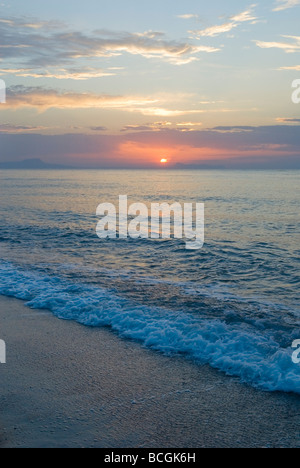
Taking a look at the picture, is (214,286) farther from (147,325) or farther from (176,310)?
(147,325)

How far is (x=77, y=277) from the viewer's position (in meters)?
13.2

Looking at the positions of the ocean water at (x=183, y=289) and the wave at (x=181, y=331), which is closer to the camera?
the wave at (x=181, y=331)

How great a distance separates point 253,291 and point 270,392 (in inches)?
218

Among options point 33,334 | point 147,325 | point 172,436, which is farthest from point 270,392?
point 33,334

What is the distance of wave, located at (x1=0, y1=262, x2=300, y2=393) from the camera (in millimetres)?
6887

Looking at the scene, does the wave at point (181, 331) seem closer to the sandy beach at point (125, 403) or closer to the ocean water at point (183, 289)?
the ocean water at point (183, 289)
